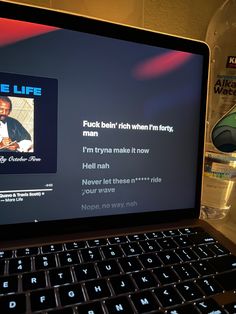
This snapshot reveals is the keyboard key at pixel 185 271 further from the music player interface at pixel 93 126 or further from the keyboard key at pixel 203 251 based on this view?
the music player interface at pixel 93 126

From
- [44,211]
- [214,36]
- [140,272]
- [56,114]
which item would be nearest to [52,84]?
[56,114]

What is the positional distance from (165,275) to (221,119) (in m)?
0.39

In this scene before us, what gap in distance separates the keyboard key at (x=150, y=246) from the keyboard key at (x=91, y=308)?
132 millimetres

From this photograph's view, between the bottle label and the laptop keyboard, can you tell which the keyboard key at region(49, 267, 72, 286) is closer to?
the laptop keyboard

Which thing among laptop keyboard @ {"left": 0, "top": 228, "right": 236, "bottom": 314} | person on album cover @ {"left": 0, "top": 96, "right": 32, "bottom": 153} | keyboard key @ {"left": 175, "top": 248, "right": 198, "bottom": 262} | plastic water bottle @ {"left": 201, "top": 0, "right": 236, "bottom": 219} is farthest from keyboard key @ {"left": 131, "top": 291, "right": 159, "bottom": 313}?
plastic water bottle @ {"left": 201, "top": 0, "right": 236, "bottom": 219}

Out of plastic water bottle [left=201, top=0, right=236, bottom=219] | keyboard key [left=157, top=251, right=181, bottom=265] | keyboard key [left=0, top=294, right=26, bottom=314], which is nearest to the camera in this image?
keyboard key [left=0, top=294, right=26, bottom=314]

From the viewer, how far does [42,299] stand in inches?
10.9

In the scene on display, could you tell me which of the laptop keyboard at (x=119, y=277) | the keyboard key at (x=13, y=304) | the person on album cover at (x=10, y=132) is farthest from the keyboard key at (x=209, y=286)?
the person on album cover at (x=10, y=132)

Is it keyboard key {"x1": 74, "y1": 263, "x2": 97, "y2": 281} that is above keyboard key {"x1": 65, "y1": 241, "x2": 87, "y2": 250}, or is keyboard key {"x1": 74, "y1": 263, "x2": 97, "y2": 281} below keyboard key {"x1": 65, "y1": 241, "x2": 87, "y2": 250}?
below

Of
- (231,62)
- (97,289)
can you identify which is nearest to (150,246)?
(97,289)

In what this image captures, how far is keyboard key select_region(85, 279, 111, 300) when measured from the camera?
0.29 meters

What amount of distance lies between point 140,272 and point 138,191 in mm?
172

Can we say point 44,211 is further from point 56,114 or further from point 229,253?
point 229,253

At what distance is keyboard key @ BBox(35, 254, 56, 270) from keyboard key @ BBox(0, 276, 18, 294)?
3cm
